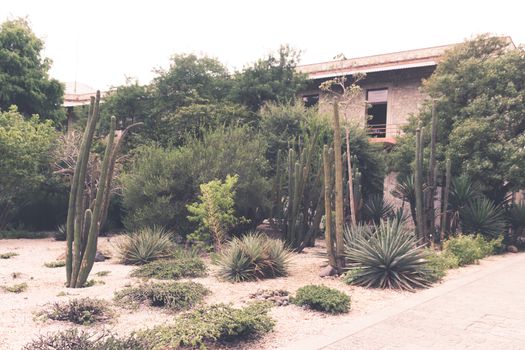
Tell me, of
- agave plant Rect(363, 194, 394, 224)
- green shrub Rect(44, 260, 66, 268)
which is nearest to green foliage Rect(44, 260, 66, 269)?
green shrub Rect(44, 260, 66, 268)

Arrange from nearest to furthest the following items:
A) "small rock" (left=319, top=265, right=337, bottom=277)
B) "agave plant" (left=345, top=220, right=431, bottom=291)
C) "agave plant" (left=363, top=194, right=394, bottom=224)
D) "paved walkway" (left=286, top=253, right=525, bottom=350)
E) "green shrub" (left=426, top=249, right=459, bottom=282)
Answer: "paved walkway" (left=286, top=253, right=525, bottom=350), "agave plant" (left=345, top=220, right=431, bottom=291), "green shrub" (left=426, top=249, right=459, bottom=282), "small rock" (left=319, top=265, right=337, bottom=277), "agave plant" (left=363, top=194, right=394, bottom=224)

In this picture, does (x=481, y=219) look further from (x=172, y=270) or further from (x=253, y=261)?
(x=172, y=270)

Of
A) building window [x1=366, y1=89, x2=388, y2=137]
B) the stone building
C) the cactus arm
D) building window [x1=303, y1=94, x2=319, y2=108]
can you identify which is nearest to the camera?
the cactus arm

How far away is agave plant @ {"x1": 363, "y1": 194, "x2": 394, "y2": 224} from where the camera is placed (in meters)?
14.2

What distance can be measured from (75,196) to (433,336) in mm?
5442

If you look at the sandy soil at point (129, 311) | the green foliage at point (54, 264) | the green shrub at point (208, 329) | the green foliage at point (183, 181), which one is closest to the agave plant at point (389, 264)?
the sandy soil at point (129, 311)

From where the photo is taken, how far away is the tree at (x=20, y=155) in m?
13.5

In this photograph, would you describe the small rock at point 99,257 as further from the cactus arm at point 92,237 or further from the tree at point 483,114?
the tree at point 483,114

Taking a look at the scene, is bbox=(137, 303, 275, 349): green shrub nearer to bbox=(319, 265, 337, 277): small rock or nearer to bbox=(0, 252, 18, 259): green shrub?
bbox=(319, 265, 337, 277): small rock

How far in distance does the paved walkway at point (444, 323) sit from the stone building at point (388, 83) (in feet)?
42.1

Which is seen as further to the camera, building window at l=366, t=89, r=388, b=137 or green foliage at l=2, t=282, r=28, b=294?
building window at l=366, t=89, r=388, b=137

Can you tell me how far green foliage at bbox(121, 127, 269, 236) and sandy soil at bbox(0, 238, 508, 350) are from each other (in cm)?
228

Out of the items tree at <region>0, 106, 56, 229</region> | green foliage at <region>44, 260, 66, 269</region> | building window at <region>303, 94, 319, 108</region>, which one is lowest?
green foliage at <region>44, 260, 66, 269</region>

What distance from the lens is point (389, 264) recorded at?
25.6 feet
